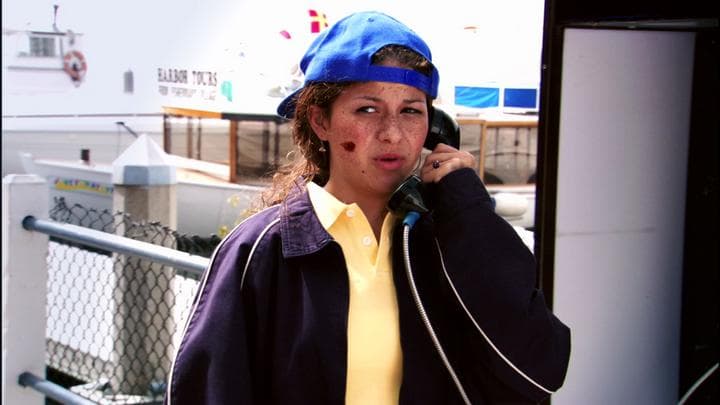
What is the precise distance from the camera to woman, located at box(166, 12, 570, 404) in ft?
4.41

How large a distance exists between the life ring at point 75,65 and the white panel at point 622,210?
674 cm

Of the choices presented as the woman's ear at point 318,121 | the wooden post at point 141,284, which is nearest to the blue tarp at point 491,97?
the woman's ear at point 318,121

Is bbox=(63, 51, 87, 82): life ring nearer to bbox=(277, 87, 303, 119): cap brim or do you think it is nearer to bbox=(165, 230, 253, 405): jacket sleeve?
bbox=(277, 87, 303, 119): cap brim

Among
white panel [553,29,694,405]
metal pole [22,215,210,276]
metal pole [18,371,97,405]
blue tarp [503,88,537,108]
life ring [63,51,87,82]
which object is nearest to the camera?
white panel [553,29,694,405]

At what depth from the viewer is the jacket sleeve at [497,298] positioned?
1.35 m

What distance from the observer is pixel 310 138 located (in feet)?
5.12

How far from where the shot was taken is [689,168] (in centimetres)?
229

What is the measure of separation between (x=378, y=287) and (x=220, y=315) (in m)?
0.26

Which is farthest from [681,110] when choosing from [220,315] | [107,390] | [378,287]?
[107,390]

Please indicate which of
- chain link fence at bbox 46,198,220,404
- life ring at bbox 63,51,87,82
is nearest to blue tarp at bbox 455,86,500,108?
chain link fence at bbox 46,198,220,404

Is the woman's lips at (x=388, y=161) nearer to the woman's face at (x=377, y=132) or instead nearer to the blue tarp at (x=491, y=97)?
the woman's face at (x=377, y=132)

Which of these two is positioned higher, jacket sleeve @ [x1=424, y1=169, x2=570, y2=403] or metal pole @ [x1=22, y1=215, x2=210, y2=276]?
jacket sleeve @ [x1=424, y1=169, x2=570, y2=403]

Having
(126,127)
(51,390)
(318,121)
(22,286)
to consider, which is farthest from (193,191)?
(318,121)

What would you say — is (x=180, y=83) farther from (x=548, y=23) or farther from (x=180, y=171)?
(x=180, y=171)
